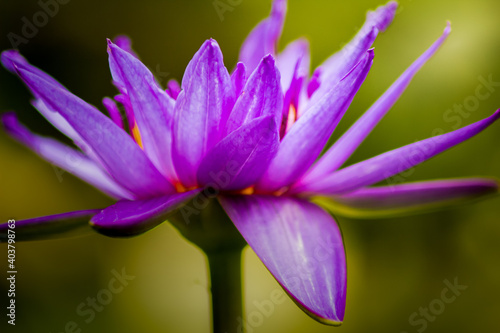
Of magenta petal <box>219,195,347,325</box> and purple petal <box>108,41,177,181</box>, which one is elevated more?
purple petal <box>108,41,177,181</box>

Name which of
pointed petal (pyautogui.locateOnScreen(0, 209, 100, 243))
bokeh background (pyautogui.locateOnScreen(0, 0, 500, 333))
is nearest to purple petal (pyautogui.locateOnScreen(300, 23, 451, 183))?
pointed petal (pyautogui.locateOnScreen(0, 209, 100, 243))

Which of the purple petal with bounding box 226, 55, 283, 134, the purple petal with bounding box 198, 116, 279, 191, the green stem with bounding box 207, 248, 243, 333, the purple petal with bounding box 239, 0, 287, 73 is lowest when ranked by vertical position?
the green stem with bounding box 207, 248, 243, 333

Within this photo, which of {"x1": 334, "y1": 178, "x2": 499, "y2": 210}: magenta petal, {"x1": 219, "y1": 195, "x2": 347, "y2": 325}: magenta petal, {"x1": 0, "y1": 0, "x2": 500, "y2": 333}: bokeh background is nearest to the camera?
{"x1": 219, "y1": 195, "x2": 347, "y2": 325}: magenta petal

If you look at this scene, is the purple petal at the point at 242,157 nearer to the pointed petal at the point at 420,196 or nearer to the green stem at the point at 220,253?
the green stem at the point at 220,253

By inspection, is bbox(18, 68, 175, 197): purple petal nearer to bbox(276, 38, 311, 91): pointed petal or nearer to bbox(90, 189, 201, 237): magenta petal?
bbox(90, 189, 201, 237): magenta petal

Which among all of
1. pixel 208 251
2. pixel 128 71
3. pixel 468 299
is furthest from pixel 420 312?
pixel 128 71

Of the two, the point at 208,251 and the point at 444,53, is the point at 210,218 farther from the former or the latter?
the point at 444,53

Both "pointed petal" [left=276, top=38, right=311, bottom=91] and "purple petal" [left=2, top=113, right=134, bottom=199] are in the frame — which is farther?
"pointed petal" [left=276, top=38, right=311, bottom=91]

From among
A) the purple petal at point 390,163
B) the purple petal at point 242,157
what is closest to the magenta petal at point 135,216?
the purple petal at point 242,157

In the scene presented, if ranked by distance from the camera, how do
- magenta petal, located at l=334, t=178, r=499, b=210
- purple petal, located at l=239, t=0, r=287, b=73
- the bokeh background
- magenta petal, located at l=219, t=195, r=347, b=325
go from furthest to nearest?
the bokeh background → purple petal, located at l=239, t=0, r=287, b=73 → magenta petal, located at l=334, t=178, r=499, b=210 → magenta petal, located at l=219, t=195, r=347, b=325
